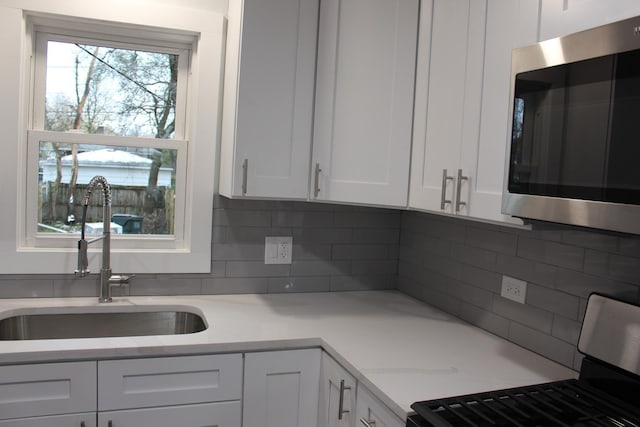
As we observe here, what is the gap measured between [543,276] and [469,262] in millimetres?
396

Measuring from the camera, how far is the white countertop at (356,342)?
1.51m

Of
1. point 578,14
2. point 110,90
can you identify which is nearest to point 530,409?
point 578,14

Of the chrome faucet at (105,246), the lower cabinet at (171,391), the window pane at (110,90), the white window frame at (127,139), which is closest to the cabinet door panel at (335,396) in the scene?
the lower cabinet at (171,391)

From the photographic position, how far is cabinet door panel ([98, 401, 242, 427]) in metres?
1.69

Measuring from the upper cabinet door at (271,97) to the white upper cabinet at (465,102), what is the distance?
1.47 feet

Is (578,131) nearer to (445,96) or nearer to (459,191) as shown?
(459,191)

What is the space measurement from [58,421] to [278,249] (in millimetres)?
1121

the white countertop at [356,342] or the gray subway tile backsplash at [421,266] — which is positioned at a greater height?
the gray subway tile backsplash at [421,266]

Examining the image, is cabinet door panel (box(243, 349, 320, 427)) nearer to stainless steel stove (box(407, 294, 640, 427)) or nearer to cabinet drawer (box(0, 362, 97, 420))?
cabinet drawer (box(0, 362, 97, 420))

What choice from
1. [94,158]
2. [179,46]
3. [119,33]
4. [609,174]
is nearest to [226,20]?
[179,46]

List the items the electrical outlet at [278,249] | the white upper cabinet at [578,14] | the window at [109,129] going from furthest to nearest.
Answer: the electrical outlet at [278,249]
the window at [109,129]
the white upper cabinet at [578,14]

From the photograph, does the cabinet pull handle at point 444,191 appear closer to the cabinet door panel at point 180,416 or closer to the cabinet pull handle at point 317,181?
the cabinet pull handle at point 317,181

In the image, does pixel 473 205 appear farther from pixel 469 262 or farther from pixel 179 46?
pixel 179 46

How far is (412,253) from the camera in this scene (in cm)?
254
